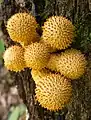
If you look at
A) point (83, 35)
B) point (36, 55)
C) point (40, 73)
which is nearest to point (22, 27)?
point (36, 55)

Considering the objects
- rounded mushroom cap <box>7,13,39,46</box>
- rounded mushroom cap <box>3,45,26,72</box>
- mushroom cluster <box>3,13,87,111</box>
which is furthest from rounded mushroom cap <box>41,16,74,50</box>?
rounded mushroom cap <box>3,45,26,72</box>

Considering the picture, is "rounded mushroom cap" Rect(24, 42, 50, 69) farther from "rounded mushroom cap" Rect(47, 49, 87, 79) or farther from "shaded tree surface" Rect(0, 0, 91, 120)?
"shaded tree surface" Rect(0, 0, 91, 120)

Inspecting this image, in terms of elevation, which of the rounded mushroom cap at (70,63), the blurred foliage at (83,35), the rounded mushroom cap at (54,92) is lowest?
the rounded mushroom cap at (54,92)

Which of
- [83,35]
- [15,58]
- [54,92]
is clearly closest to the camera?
[54,92]

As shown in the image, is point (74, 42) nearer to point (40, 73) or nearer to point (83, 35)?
point (83, 35)

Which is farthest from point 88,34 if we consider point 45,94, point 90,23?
point 45,94

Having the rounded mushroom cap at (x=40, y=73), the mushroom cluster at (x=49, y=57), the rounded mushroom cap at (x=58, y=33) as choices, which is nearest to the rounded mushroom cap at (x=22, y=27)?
the mushroom cluster at (x=49, y=57)

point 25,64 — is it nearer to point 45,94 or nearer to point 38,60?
point 38,60

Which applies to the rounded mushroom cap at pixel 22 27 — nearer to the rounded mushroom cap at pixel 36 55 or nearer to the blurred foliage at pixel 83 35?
the rounded mushroom cap at pixel 36 55
